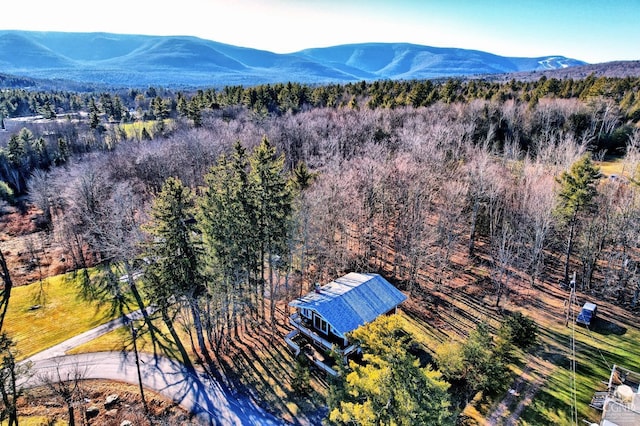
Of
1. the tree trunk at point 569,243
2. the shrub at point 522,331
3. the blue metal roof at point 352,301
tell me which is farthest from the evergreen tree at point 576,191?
the blue metal roof at point 352,301

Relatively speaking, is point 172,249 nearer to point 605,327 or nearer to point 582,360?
point 582,360

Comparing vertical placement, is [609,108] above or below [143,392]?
above

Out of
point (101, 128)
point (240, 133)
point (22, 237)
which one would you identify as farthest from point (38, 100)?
point (240, 133)

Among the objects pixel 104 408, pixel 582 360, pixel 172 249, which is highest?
pixel 172 249

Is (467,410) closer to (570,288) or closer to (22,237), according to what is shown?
(570,288)

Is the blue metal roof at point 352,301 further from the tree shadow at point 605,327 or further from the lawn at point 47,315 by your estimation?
the lawn at point 47,315

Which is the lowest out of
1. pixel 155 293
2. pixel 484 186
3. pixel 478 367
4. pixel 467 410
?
pixel 467 410

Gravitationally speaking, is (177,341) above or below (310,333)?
below

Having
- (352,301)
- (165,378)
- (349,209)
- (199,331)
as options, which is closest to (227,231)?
(199,331)
